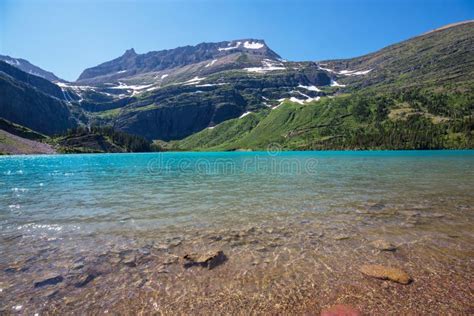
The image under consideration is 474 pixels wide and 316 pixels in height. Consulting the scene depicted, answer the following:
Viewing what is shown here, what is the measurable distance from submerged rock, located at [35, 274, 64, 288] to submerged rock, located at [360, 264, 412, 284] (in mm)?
11849

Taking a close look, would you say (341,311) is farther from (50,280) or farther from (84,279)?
(50,280)

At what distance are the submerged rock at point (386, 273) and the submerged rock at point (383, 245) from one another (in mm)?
2240

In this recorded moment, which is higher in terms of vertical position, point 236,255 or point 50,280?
Answer: point 50,280

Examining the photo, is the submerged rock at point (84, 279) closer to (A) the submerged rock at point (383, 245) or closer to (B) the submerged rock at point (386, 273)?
(B) the submerged rock at point (386, 273)

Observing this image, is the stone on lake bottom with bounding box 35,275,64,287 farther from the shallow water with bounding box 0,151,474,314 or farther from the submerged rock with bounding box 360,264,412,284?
the submerged rock with bounding box 360,264,412,284

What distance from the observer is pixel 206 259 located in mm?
12141

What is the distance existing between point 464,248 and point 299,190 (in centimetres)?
1871

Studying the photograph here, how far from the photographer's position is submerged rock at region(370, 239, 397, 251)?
13106mm

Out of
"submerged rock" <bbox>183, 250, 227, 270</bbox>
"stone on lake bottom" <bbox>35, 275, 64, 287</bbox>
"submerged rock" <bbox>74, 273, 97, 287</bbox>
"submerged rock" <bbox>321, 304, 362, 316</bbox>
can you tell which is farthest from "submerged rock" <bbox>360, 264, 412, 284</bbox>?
"stone on lake bottom" <bbox>35, 275, 64, 287</bbox>

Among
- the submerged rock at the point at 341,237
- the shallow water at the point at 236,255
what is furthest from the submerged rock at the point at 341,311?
the submerged rock at the point at 341,237

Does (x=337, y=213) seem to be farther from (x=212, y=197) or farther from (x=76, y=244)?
(x=76, y=244)

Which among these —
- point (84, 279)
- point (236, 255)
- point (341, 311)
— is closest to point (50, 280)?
point (84, 279)

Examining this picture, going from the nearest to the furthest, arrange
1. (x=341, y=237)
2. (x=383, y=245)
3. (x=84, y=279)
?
(x=84, y=279) → (x=383, y=245) → (x=341, y=237)

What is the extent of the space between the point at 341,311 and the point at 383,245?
6.59 m
